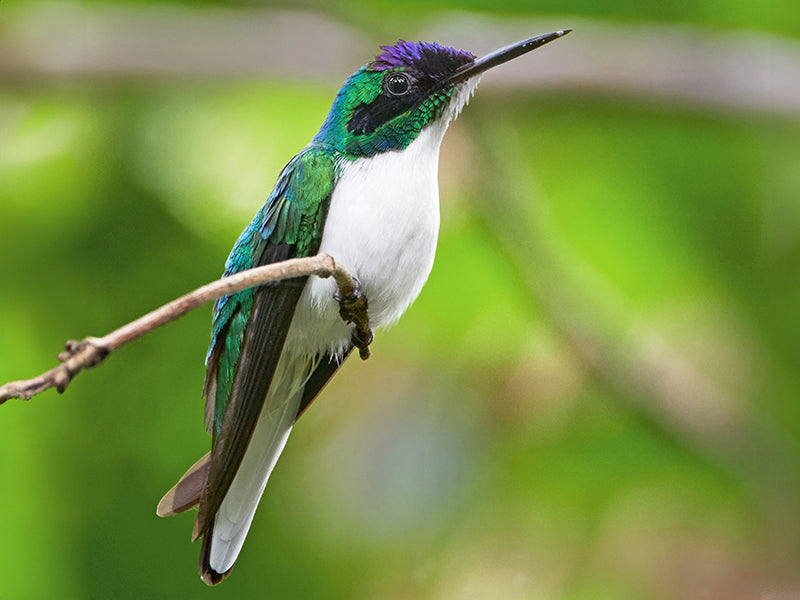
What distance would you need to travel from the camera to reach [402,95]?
1.58 metres

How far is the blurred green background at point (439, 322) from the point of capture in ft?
9.63

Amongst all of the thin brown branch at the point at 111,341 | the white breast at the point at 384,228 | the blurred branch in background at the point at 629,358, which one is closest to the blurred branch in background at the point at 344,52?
the blurred branch in background at the point at 629,358

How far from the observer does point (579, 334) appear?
2.93 meters

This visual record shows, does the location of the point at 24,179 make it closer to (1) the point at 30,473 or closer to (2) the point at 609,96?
(1) the point at 30,473

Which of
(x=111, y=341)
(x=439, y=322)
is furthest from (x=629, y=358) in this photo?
(x=111, y=341)

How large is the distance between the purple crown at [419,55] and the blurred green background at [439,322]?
129 cm

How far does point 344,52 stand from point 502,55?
192 cm

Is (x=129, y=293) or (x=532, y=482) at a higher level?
(x=129, y=293)

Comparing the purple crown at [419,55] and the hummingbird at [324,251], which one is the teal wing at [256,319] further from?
the purple crown at [419,55]

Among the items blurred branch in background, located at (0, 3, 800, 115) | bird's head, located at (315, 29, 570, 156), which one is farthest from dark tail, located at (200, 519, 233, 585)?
blurred branch in background, located at (0, 3, 800, 115)

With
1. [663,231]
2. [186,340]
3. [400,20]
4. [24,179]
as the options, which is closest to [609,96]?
[663,231]

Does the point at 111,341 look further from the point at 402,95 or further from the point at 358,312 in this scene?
the point at 402,95

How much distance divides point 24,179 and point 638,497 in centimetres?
209

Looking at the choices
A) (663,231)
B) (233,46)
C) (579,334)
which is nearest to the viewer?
(579,334)
